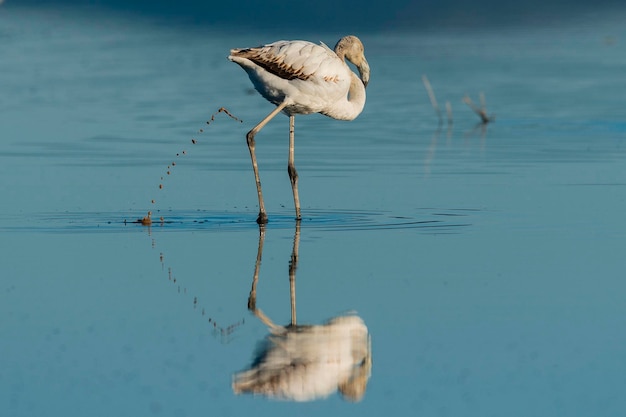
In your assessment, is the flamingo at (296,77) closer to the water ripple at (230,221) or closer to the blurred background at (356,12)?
the water ripple at (230,221)

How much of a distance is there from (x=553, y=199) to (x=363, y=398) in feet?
20.5

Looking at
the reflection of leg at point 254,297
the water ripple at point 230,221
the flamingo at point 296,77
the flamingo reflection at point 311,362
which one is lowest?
the flamingo reflection at point 311,362

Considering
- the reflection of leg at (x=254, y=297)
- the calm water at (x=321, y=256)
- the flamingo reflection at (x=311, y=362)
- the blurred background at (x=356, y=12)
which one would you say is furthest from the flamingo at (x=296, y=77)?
the blurred background at (x=356, y=12)

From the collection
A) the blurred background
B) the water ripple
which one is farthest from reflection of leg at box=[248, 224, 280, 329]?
the blurred background

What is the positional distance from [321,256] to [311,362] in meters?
2.77

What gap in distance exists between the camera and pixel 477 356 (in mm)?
6301

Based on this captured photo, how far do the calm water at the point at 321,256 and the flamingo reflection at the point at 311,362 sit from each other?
8 centimetres

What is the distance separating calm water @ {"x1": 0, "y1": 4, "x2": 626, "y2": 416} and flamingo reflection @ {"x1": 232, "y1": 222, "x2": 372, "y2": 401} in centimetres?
8

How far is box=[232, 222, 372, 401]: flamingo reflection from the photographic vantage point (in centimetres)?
582

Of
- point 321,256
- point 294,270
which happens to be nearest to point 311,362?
point 294,270

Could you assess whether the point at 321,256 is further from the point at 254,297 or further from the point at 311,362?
the point at 311,362

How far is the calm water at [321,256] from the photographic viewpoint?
5898 millimetres

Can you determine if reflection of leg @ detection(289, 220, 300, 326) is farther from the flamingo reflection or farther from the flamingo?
the flamingo

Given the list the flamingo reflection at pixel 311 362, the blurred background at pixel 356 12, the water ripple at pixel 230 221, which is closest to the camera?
the flamingo reflection at pixel 311 362
